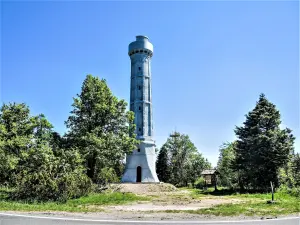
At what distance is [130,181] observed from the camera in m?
31.8

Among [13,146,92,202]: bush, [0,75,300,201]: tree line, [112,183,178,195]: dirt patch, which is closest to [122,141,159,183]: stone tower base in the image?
[112,183,178,195]: dirt patch

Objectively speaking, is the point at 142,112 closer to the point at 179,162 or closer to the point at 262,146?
the point at 262,146

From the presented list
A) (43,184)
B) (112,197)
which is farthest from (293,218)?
(43,184)

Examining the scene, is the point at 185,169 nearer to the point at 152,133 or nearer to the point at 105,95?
the point at 152,133

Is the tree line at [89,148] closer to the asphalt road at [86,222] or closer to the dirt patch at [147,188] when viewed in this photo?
the dirt patch at [147,188]

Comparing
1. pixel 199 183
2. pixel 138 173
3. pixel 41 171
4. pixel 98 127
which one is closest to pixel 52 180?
pixel 41 171

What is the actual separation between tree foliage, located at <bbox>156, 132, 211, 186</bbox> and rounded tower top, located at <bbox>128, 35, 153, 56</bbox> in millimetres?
19888

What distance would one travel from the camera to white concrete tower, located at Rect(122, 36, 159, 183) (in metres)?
32.6

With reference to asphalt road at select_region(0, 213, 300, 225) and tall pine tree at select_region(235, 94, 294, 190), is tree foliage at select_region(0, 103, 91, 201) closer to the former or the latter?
asphalt road at select_region(0, 213, 300, 225)

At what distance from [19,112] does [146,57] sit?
59.7 feet

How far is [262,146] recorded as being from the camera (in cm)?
2506

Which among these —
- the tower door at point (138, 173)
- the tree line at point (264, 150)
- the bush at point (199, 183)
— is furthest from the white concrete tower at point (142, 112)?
the bush at point (199, 183)

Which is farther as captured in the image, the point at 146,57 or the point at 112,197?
the point at 146,57

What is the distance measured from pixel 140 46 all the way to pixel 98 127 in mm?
17758
